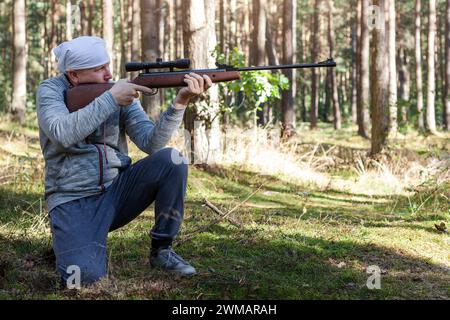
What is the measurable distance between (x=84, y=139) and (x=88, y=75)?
44cm

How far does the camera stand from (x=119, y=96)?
3.75 metres

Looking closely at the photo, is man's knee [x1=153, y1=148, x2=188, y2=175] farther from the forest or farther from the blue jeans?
the forest

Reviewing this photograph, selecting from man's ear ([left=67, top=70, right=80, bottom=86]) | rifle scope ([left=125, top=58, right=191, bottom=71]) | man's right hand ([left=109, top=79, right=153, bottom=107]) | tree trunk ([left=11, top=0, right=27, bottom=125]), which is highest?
tree trunk ([left=11, top=0, right=27, bottom=125])

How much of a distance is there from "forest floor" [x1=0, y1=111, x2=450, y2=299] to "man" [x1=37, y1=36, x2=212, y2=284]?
9.9 inches

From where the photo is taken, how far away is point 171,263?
405 centimetres

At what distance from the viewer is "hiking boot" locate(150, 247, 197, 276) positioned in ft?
13.2

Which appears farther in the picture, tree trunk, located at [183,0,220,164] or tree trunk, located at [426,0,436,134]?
tree trunk, located at [426,0,436,134]

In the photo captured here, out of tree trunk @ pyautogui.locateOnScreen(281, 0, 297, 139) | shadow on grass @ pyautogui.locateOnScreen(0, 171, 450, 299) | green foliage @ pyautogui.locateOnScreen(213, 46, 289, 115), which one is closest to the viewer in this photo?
shadow on grass @ pyautogui.locateOnScreen(0, 171, 450, 299)

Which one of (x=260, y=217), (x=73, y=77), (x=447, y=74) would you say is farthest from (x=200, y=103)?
(x=447, y=74)

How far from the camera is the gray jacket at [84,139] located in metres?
3.73

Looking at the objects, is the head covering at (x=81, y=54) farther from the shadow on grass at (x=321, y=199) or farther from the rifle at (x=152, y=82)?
the shadow on grass at (x=321, y=199)

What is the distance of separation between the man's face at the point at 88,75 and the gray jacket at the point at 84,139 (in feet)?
0.24

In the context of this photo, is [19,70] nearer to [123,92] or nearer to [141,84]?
[141,84]

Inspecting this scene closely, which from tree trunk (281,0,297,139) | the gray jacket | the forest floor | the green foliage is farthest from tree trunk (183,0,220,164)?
tree trunk (281,0,297,139)
